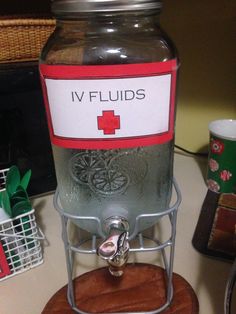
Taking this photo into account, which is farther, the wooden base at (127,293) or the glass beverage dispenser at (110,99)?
the wooden base at (127,293)

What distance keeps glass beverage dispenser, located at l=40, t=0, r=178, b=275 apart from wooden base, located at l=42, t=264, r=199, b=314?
0.12 metres

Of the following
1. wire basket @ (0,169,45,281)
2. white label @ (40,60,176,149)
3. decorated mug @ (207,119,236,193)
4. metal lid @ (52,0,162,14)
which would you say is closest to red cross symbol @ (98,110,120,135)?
white label @ (40,60,176,149)

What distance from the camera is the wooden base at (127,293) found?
17.8 inches

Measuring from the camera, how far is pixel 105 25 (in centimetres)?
36

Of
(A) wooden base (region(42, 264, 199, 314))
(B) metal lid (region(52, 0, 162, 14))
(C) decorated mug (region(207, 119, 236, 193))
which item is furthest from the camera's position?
(C) decorated mug (region(207, 119, 236, 193))

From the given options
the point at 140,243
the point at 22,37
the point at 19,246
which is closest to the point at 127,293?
the point at 140,243

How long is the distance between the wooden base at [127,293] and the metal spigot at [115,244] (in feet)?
0.23

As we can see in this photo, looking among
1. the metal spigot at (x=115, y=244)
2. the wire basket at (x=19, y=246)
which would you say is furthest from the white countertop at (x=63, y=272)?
the metal spigot at (x=115, y=244)

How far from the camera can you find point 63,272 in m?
0.51

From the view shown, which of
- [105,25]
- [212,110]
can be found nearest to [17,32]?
[105,25]

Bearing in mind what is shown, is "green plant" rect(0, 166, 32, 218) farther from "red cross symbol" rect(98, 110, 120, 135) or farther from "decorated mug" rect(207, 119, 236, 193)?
"decorated mug" rect(207, 119, 236, 193)

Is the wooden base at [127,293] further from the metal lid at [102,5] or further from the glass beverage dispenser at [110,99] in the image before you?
the metal lid at [102,5]

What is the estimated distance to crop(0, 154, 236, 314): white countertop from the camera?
1.49 ft

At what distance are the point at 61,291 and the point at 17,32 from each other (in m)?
0.40
